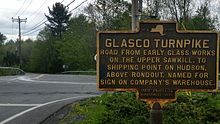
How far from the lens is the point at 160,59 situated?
677 cm

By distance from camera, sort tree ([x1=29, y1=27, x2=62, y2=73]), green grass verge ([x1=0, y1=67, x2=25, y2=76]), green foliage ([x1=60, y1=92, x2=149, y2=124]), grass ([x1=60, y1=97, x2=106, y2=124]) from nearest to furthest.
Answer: green foliage ([x1=60, y1=92, x2=149, y2=124]) → grass ([x1=60, y1=97, x2=106, y2=124]) → green grass verge ([x1=0, y1=67, x2=25, y2=76]) → tree ([x1=29, y1=27, x2=62, y2=73])

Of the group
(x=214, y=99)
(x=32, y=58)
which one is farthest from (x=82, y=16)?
(x=214, y=99)

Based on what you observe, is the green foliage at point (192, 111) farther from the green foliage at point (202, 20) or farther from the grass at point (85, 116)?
the green foliage at point (202, 20)

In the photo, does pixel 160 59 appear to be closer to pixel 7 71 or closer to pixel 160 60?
pixel 160 60

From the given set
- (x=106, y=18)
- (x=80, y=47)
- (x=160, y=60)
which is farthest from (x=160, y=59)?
(x=80, y=47)

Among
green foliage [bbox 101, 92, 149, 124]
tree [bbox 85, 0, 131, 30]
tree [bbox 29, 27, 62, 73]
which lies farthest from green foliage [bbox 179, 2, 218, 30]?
green foliage [bbox 101, 92, 149, 124]

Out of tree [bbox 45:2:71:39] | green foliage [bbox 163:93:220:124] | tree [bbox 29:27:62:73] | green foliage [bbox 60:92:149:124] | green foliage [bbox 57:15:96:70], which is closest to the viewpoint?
green foliage [bbox 163:93:220:124]

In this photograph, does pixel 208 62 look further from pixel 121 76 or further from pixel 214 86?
pixel 121 76

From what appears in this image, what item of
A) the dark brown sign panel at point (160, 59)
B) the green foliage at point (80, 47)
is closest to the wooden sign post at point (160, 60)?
the dark brown sign panel at point (160, 59)

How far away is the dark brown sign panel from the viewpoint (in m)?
6.74

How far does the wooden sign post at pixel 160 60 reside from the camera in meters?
6.74

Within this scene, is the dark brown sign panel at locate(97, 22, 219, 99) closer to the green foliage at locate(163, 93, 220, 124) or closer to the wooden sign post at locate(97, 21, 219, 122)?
the wooden sign post at locate(97, 21, 219, 122)

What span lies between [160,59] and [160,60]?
15 millimetres


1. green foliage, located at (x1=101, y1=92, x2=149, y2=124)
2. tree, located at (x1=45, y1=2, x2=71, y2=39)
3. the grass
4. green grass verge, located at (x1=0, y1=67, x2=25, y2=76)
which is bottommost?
the grass
